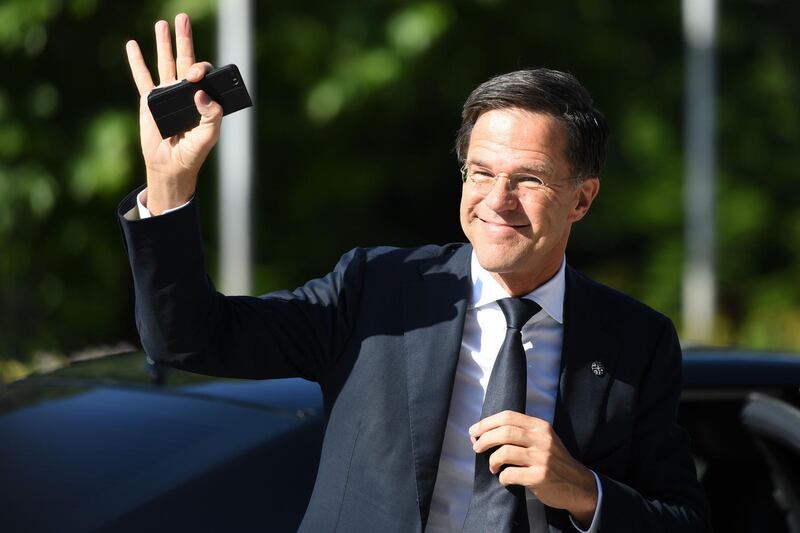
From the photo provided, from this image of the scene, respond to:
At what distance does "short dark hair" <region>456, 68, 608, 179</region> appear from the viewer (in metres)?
2.22

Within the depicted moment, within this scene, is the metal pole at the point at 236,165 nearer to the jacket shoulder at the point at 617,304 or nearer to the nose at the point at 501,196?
the jacket shoulder at the point at 617,304

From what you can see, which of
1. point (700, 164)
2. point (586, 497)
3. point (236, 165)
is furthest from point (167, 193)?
point (700, 164)

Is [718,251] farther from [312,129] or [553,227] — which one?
[553,227]

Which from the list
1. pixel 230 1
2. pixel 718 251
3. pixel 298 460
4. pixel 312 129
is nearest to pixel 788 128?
pixel 718 251

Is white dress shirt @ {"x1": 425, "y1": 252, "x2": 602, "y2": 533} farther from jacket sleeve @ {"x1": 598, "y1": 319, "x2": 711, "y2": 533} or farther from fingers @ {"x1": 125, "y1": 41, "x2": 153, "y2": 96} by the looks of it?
fingers @ {"x1": 125, "y1": 41, "x2": 153, "y2": 96}

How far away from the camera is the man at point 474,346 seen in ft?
A: 6.92

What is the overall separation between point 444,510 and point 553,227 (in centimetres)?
48

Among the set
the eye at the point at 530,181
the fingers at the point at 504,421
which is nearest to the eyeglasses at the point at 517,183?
the eye at the point at 530,181

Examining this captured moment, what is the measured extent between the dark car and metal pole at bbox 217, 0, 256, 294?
19.0 feet

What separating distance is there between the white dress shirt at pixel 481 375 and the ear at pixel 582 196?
0.32 feet

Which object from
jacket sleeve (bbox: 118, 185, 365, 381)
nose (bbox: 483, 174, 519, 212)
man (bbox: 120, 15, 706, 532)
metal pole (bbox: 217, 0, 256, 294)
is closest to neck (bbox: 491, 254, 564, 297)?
man (bbox: 120, 15, 706, 532)

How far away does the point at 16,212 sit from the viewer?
30.5 ft

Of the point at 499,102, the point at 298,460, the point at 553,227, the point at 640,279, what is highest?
the point at 499,102

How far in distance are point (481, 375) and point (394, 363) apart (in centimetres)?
15
